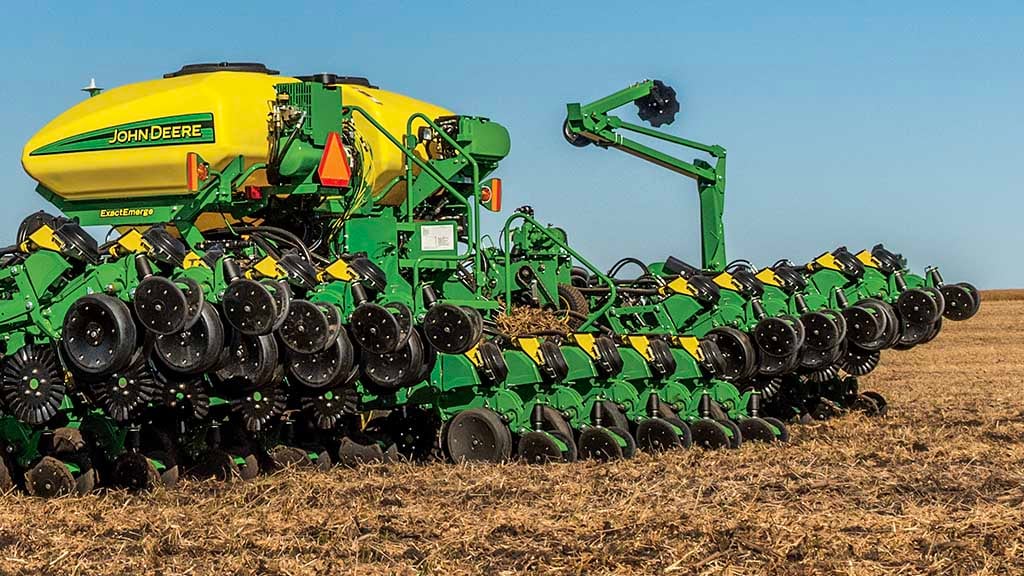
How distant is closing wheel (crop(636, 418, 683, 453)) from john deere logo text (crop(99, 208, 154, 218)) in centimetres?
368

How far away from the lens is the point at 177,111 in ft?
35.5

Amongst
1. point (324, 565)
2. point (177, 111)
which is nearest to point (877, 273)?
point (177, 111)

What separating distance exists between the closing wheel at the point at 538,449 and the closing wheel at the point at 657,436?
88 centimetres

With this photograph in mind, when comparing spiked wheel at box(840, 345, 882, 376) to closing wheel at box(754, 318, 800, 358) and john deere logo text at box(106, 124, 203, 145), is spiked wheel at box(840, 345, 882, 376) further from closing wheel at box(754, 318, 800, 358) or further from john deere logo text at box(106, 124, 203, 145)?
john deere logo text at box(106, 124, 203, 145)

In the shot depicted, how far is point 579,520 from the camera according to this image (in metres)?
7.00

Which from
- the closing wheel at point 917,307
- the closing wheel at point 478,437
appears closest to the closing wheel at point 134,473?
the closing wheel at point 478,437

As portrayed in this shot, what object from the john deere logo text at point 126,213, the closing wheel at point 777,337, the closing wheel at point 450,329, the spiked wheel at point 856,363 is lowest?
the spiked wheel at point 856,363

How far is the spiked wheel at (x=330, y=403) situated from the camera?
30.8 ft

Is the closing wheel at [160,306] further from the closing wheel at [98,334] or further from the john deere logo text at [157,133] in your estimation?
the john deere logo text at [157,133]

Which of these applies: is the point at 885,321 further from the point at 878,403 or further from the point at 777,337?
the point at 777,337

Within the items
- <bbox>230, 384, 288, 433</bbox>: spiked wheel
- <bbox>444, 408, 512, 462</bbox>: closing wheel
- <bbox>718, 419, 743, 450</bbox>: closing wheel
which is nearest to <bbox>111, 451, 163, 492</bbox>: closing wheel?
<bbox>230, 384, 288, 433</bbox>: spiked wheel

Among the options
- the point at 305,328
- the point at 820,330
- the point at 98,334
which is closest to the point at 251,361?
the point at 305,328

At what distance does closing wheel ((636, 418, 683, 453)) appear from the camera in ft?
34.4

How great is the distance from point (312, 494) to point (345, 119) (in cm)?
389
